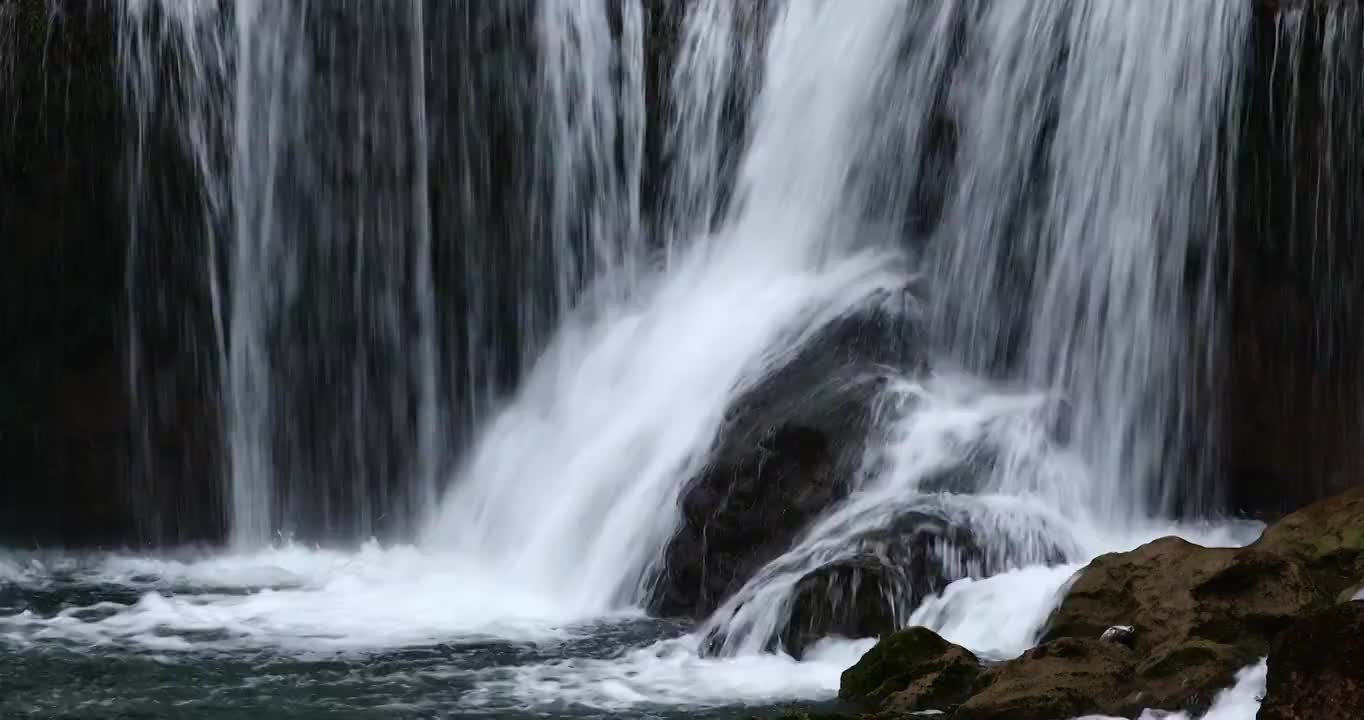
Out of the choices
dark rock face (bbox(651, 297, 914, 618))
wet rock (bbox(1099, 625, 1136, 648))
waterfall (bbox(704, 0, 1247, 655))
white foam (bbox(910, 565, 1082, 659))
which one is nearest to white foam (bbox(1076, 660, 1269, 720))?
wet rock (bbox(1099, 625, 1136, 648))

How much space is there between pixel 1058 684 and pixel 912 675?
0.98m

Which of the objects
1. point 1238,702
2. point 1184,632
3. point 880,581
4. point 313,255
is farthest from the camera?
point 313,255

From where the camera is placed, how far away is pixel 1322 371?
13.1m

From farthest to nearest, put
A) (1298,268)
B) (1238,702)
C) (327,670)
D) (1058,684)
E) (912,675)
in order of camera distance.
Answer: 1. (1298,268)
2. (327,670)
3. (912,675)
4. (1058,684)
5. (1238,702)

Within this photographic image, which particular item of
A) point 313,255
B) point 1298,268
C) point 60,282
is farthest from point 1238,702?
point 60,282

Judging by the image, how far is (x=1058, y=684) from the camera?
9250mm

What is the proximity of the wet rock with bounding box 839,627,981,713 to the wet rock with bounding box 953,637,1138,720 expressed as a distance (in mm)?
193

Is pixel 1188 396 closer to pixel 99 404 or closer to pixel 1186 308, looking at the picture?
pixel 1186 308

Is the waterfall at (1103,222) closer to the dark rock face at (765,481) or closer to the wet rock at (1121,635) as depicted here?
the dark rock face at (765,481)

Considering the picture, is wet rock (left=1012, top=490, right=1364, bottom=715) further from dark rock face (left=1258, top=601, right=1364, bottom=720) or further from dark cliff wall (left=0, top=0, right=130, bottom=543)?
dark cliff wall (left=0, top=0, right=130, bottom=543)

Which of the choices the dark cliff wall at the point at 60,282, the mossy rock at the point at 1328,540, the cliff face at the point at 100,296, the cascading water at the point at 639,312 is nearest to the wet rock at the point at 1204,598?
the mossy rock at the point at 1328,540

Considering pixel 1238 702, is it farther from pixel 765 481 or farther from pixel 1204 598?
pixel 765 481

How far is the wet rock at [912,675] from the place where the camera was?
9734mm

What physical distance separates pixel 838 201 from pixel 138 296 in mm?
5717
